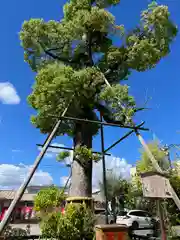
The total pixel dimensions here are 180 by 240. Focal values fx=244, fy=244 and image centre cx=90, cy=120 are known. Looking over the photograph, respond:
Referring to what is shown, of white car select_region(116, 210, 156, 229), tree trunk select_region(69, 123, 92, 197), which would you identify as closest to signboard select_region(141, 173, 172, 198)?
tree trunk select_region(69, 123, 92, 197)

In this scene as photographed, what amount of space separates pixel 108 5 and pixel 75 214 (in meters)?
9.21

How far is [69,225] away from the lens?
702 cm

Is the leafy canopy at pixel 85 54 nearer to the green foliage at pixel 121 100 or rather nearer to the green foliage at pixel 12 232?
the green foliage at pixel 121 100

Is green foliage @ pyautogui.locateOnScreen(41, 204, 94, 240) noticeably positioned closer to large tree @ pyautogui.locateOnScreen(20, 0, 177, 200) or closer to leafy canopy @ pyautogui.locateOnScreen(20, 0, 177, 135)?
large tree @ pyautogui.locateOnScreen(20, 0, 177, 200)

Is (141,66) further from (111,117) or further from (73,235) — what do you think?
(73,235)

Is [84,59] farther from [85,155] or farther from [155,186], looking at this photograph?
[155,186]

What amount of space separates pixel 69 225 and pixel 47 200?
1113mm

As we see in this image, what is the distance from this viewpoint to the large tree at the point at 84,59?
30.5 feet

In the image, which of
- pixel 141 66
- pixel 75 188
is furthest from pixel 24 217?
pixel 141 66

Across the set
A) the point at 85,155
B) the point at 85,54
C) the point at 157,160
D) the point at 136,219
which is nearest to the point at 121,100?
the point at 85,155

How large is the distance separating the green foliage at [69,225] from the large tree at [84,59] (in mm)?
1514

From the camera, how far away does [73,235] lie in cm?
707

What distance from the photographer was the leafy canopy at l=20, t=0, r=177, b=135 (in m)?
9.38

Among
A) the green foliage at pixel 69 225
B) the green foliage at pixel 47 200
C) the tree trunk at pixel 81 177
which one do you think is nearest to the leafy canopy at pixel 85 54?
the tree trunk at pixel 81 177
